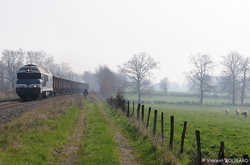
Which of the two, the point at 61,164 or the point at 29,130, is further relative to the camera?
the point at 29,130

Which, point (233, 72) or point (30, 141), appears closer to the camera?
point (30, 141)

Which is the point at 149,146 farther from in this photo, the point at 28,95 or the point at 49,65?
the point at 49,65

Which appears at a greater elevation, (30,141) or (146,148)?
(30,141)

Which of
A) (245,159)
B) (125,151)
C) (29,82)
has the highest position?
(29,82)

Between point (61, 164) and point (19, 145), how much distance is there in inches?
77.4

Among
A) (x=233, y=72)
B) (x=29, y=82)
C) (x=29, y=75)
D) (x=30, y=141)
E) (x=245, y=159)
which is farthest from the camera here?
(x=233, y=72)

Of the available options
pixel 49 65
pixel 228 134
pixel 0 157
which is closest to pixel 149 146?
pixel 0 157

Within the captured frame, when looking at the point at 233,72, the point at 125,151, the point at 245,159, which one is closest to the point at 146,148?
the point at 125,151

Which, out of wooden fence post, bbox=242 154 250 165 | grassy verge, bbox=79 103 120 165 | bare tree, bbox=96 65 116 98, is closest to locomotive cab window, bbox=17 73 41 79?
grassy verge, bbox=79 103 120 165

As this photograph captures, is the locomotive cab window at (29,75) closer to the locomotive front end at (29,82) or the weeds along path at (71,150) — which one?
the locomotive front end at (29,82)

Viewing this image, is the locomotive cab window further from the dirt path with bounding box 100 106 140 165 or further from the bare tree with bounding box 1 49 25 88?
the bare tree with bounding box 1 49 25 88

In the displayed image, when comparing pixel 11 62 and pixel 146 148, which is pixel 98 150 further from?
pixel 11 62

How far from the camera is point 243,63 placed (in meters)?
63.5

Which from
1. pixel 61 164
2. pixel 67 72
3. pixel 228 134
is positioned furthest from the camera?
pixel 67 72
